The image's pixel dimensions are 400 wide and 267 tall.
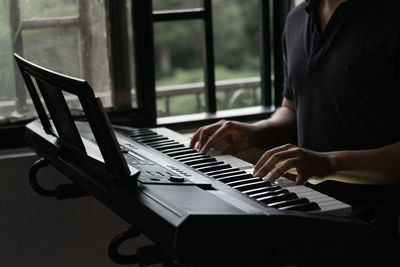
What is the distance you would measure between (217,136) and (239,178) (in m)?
0.39

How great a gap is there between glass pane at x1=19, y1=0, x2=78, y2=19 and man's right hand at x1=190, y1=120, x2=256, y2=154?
0.94 m

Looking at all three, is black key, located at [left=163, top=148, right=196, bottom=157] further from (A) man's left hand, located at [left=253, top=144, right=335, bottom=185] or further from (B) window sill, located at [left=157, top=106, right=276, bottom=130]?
(B) window sill, located at [left=157, top=106, right=276, bottom=130]

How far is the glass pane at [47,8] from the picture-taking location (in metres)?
2.75

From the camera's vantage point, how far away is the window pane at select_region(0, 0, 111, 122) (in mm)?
2746

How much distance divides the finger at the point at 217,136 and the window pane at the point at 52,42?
2.89 feet

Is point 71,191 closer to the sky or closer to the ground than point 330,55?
closer to the ground

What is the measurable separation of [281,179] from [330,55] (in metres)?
0.61

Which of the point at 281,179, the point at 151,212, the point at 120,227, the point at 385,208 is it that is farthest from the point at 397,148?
the point at 120,227

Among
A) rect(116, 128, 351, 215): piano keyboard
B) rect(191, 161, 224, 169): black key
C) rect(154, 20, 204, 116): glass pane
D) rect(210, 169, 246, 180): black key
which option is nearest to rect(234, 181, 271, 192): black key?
rect(116, 128, 351, 215): piano keyboard

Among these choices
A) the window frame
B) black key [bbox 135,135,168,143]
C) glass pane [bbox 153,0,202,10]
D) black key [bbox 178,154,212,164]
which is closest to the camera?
black key [bbox 178,154,212,164]

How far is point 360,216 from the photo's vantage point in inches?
68.8

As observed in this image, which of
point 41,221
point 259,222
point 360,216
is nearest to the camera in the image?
point 259,222

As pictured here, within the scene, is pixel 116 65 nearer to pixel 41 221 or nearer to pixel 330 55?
pixel 41 221

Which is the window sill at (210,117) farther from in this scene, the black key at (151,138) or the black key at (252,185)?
the black key at (252,185)
